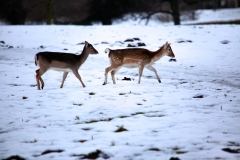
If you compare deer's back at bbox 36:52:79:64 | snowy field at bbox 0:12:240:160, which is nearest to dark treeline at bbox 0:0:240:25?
snowy field at bbox 0:12:240:160

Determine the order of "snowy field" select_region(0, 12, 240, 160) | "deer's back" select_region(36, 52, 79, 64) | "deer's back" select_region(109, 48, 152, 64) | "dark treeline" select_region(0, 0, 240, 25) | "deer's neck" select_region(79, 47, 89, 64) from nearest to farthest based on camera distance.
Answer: "snowy field" select_region(0, 12, 240, 160)
"deer's back" select_region(36, 52, 79, 64)
"deer's neck" select_region(79, 47, 89, 64)
"deer's back" select_region(109, 48, 152, 64)
"dark treeline" select_region(0, 0, 240, 25)

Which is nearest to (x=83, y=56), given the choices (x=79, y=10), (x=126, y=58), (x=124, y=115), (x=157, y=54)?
(x=126, y=58)

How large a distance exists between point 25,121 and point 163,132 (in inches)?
111

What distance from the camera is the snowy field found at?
5.68 m

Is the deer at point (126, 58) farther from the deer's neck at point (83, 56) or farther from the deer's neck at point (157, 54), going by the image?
the deer's neck at point (83, 56)

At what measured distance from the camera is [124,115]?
7754 mm

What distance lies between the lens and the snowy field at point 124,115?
5.68 meters

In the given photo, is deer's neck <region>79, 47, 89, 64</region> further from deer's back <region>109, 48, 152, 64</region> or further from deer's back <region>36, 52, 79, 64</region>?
deer's back <region>109, 48, 152, 64</region>

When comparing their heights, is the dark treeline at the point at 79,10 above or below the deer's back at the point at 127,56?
above

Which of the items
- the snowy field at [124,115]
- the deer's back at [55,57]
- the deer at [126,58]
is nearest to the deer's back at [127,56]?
the deer at [126,58]

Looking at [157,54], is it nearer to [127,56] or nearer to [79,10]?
[127,56]

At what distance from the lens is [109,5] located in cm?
3909

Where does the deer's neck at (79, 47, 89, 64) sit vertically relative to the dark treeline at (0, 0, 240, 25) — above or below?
below

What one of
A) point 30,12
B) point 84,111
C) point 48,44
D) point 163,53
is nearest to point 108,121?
point 84,111
